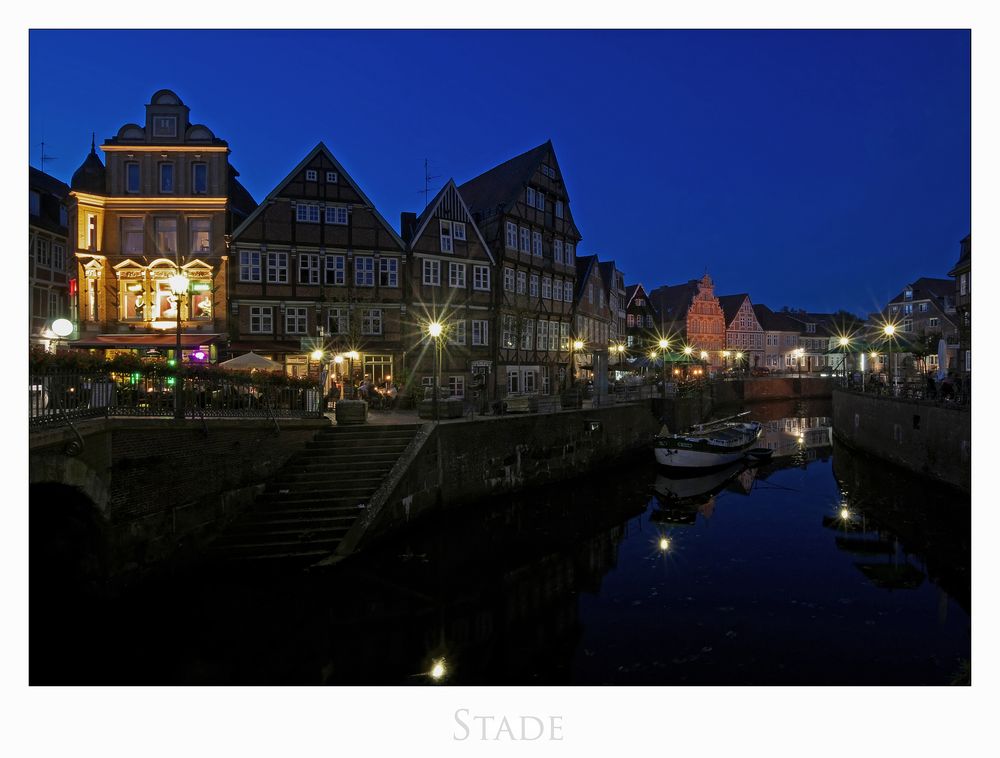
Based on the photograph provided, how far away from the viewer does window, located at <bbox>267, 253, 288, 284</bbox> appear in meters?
28.4

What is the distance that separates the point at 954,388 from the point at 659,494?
12887 millimetres

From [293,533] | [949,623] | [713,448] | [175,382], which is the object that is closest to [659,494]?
[713,448]

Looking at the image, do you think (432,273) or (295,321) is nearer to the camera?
(295,321)

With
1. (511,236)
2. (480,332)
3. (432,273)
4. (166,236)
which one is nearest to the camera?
(166,236)

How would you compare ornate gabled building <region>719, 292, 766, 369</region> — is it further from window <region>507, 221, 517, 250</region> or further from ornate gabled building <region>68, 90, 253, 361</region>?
ornate gabled building <region>68, 90, 253, 361</region>

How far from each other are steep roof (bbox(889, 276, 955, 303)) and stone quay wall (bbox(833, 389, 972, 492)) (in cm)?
4045

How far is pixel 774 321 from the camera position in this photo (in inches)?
3450

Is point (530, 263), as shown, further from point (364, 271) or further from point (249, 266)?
point (249, 266)

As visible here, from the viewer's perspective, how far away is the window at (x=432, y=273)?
3186 cm

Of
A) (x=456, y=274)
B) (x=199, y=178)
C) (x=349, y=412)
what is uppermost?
(x=199, y=178)

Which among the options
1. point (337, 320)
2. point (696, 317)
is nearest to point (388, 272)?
point (337, 320)

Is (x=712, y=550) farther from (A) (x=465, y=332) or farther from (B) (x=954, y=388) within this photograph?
(A) (x=465, y=332)

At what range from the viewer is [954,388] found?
24172 millimetres

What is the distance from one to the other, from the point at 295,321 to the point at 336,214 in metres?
5.74
